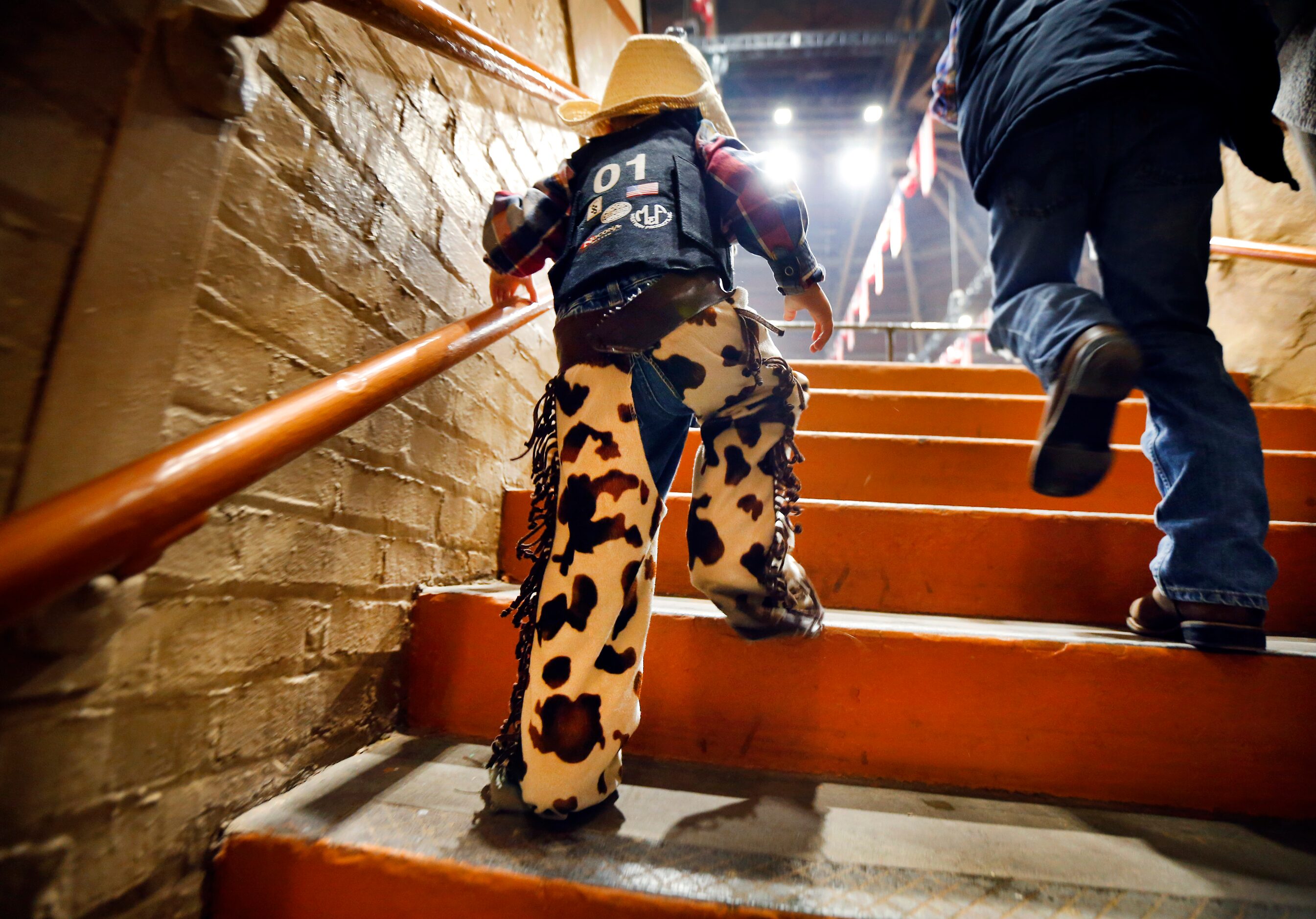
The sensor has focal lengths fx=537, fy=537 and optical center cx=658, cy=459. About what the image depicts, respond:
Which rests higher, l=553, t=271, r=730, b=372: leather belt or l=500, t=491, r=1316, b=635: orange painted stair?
l=553, t=271, r=730, b=372: leather belt

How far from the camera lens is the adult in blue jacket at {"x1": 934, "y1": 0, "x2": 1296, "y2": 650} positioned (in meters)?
0.86

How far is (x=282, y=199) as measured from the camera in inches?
28.4

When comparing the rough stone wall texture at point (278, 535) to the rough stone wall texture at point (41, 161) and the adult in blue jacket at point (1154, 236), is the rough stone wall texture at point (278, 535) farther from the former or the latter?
the adult in blue jacket at point (1154, 236)

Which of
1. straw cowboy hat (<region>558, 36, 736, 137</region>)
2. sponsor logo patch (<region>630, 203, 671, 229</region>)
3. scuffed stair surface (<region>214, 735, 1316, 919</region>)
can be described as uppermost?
straw cowboy hat (<region>558, 36, 736, 137</region>)

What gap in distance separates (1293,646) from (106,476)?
1672 mm

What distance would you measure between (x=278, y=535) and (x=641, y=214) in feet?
2.17

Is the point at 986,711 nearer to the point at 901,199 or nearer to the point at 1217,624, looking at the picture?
the point at 1217,624

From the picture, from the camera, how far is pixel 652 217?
2.42 feet

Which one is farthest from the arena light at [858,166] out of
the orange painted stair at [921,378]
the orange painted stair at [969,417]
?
the orange painted stair at [969,417]

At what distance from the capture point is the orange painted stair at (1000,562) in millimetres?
1127

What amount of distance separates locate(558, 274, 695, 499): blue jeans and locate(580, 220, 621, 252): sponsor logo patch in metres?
0.07

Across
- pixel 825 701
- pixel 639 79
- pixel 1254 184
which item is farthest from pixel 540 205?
pixel 1254 184

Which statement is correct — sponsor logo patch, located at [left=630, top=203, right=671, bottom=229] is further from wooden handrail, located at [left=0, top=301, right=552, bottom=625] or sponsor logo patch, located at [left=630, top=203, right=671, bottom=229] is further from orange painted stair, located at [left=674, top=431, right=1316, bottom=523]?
orange painted stair, located at [left=674, top=431, right=1316, bottom=523]

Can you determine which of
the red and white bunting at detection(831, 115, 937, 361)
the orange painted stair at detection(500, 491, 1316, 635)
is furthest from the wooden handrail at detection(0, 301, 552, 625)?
the red and white bunting at detection(831, 115, 937, 361)
